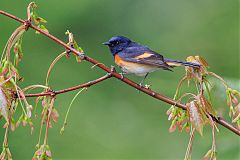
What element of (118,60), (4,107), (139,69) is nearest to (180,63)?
(139,69)

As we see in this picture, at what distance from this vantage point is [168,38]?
422 inches

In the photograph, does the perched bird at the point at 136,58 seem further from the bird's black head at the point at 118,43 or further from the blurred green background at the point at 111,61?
the blurred green background at the point at 111,61

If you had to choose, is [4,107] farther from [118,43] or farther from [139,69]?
[118,43]

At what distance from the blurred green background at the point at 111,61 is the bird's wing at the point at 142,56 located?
405 centimetres

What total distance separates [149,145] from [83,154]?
44.8 inches

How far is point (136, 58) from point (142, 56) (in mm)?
49

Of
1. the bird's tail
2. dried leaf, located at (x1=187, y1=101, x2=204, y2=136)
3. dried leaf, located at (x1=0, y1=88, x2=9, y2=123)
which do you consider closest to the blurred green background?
the bird's tail

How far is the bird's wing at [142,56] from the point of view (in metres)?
3.27

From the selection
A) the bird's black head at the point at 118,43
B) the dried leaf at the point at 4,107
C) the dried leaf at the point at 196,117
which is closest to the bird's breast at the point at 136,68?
the bird's black head at the point at 118,43

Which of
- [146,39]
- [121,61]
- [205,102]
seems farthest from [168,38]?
[205,102]

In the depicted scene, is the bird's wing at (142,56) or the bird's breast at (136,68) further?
the bird's breast at (136,68)

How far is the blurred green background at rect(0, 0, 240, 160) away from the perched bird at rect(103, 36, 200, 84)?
158 inches

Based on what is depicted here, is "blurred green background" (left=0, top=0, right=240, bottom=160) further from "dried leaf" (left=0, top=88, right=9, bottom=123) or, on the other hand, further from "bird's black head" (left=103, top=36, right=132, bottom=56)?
"dried leaf" (left=0, top=88, right=9, bottom=123)

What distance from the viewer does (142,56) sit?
11.5 feet
